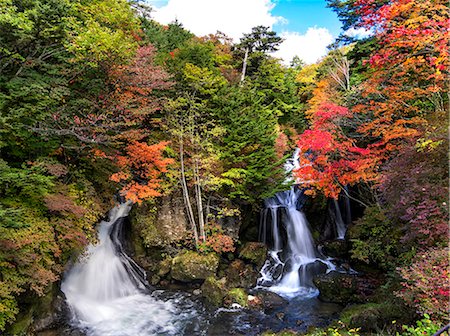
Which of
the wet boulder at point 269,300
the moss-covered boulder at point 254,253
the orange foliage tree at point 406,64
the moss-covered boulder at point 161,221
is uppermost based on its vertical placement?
the orange foliage tree at point 406,64

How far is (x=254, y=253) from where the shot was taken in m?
14.0

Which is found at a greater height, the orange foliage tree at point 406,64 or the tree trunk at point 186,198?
the orange foliage tree at point 406,64

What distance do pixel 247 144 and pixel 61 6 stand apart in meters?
9.15

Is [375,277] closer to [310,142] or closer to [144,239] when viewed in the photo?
[310,142]

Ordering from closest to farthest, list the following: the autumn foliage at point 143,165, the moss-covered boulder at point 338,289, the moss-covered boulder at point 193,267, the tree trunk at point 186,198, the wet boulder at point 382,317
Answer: the wet boulder at point 382,317 < the moss-covered boulder at point 338,289 < the autumn foliage at point 143,165 < the moss-covered boulder at point 193,267 < the tree trunk at point 186,198

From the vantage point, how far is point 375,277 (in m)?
11.9

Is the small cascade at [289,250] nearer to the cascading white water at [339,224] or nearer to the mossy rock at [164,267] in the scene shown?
the cascading white water at [339,224]

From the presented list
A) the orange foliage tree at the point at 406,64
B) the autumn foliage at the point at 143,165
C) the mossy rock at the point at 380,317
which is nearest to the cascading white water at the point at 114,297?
the autumn foliage at the point at 143,165

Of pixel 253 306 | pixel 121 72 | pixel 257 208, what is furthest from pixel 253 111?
pixel 253 306

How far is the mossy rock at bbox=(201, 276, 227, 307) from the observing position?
437 inches

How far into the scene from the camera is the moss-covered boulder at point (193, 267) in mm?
12180

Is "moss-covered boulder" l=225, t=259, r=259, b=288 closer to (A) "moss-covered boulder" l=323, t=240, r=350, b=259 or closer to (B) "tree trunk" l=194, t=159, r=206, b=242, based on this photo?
(B) "tree trunk" l=194, t=159, r=206, b=242

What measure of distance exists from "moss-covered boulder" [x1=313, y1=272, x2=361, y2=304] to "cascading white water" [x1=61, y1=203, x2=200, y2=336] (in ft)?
17.9

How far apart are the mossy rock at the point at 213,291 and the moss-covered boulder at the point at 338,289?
410 centimetres
